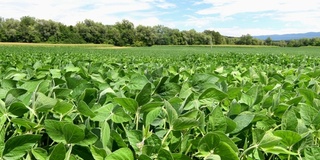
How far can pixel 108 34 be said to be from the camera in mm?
101750

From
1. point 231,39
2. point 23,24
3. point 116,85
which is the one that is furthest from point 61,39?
point 116,85

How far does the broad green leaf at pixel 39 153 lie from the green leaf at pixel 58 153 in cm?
8

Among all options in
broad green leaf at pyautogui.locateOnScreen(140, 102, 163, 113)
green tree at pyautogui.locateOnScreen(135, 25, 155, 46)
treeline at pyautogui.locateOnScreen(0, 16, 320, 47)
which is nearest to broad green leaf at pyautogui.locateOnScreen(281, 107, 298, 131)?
broad green leaf at pyautogui.locateOnScreen(140, 102, 163, 113)

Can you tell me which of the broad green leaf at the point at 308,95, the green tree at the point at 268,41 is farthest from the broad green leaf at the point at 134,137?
the green tree at the point at 268,41

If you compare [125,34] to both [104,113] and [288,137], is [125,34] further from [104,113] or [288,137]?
[288,137]

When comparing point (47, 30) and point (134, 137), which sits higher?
point (47, 30)

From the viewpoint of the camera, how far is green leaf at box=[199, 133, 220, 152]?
76 centimetres

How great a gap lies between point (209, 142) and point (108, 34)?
103 metres

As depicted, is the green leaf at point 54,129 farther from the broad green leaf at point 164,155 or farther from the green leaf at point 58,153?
the broad green leaf at point 164,155

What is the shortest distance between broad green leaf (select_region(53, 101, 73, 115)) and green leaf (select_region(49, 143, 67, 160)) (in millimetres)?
198

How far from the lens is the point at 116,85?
4.84 ft

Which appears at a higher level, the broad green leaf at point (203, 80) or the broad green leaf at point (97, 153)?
the broad green leaf at point (203, 80)

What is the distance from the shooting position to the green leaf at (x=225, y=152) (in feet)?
2.52

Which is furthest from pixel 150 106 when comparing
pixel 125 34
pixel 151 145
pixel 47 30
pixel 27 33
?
pixel 125 34
